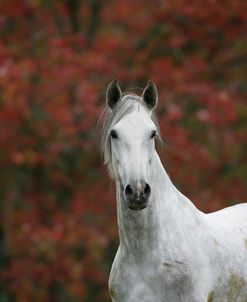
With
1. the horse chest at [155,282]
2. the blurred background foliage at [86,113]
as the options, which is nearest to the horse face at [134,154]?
the horse chest at [155,282]

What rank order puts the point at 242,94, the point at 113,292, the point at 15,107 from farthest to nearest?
1. the point at 242,94
2. the point at 15,107
3. the point at 113,292

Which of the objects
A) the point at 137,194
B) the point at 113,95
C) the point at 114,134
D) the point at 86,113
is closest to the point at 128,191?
the point at 137,194

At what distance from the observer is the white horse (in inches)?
248

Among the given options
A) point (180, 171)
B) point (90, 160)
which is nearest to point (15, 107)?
point (90, 160)

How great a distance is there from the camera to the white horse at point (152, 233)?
6.30m

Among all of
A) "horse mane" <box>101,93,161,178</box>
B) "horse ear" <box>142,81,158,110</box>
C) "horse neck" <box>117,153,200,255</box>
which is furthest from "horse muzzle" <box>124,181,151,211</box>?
"horse ear" <box>142,81,158,110</box>

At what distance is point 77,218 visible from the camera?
17469mm

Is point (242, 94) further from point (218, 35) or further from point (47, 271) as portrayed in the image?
point (47, 271)

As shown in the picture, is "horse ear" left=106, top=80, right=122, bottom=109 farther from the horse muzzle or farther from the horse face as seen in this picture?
the horse muzzle

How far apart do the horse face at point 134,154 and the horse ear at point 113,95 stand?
0.68ft

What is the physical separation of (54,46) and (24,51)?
A: 1.42 metres

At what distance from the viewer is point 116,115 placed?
6504 millimetres

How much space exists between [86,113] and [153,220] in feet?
33.2

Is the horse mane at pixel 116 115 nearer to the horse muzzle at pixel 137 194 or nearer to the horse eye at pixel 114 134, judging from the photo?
the horse eye at pixel 114 134
